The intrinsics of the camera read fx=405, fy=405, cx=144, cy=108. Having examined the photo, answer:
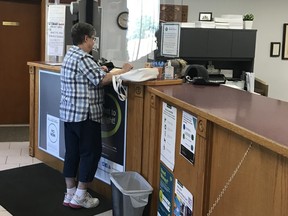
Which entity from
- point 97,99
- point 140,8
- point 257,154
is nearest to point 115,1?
point 140,8

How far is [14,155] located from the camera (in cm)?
477

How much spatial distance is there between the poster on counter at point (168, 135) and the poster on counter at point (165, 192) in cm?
6

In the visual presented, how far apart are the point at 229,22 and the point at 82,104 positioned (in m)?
3.90

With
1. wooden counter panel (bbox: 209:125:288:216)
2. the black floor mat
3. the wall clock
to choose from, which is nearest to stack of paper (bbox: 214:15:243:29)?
the wall clock

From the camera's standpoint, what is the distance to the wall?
6900mm

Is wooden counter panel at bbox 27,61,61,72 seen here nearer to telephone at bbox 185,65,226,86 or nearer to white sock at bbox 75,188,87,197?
white sock at bbox 75,188,87,197

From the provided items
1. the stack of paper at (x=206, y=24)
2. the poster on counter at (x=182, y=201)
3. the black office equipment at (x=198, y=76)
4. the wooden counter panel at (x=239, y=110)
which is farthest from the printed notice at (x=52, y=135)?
the stack of paper at (x=206, y=24)

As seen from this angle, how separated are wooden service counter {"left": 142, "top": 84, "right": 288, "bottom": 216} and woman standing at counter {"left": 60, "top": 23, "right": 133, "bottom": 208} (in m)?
0.58

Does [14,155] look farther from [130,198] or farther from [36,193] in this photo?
[130,198]

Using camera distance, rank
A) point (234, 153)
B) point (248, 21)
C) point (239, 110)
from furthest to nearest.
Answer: point (248, 21)
point (239, 110)
point (234, 153)

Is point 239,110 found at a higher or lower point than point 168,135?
higher

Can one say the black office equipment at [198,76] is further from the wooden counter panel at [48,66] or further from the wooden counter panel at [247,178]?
the wooden counter panel at [48,66]

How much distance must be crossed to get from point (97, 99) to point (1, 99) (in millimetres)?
3627

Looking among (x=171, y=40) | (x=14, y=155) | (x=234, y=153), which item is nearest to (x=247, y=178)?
(x=234, y=153)
